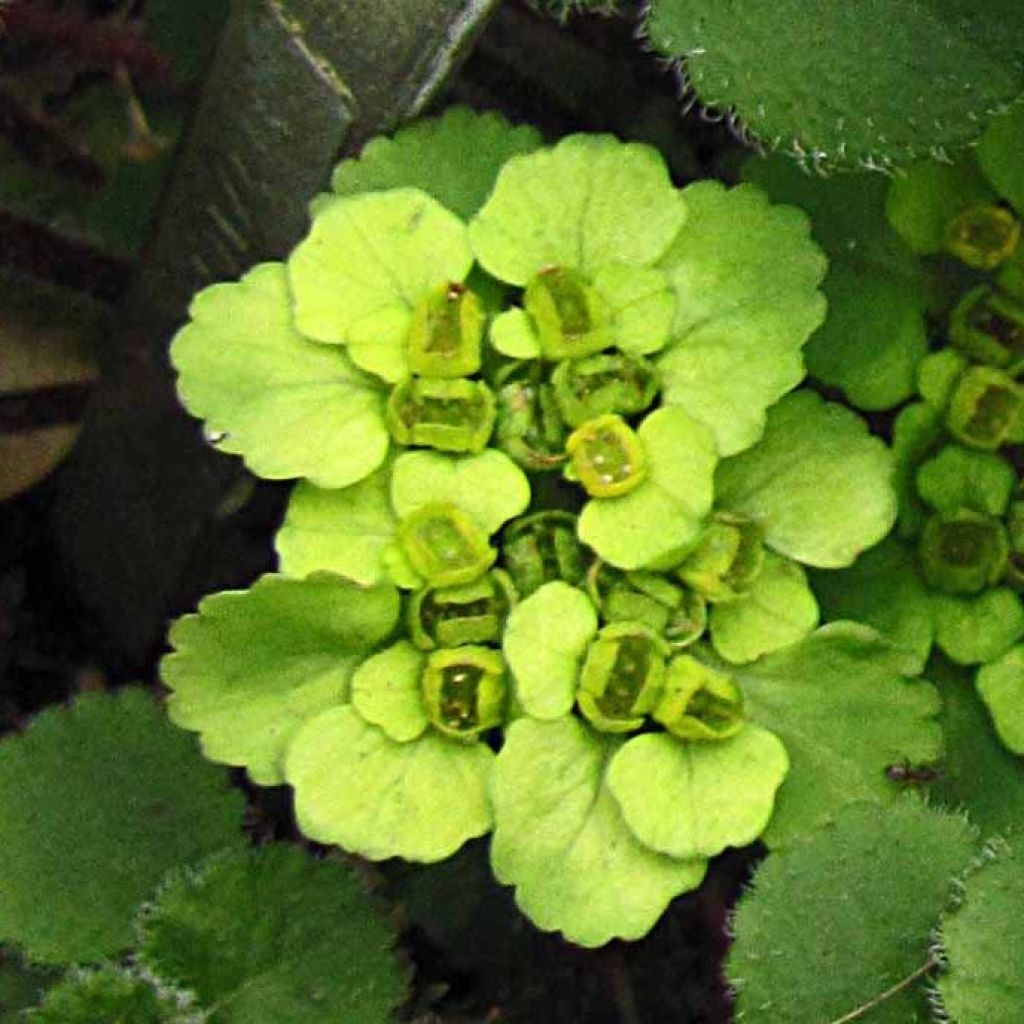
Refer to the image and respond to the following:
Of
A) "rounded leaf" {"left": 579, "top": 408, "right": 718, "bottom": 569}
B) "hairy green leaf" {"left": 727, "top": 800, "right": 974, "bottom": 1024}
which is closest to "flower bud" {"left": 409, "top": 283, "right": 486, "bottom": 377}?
"rounded leaf" {"left": 579, "top": 408, "right": 718, "bottom": 569}

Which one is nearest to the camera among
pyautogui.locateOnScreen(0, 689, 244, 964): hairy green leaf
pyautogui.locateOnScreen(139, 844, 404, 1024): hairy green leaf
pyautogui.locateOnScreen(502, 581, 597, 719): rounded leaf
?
pyautogui.locateOnScreen(502, 581, 597, 719): rounded leaf

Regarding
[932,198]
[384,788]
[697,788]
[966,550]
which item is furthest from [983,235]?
[384,788]

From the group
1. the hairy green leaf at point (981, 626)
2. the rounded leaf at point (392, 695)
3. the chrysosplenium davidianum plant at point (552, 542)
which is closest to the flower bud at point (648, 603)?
the chrysosplenium davidianum plant at point (552, 542)

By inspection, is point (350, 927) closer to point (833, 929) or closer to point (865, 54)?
point (833, 929)

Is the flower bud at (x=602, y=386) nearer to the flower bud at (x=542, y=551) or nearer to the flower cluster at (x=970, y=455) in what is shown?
the flower bud at (x=542, y=551)

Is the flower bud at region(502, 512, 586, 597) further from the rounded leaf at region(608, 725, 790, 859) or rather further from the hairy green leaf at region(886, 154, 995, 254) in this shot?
the hairy green leaf at region(886, 154, 995, 254)

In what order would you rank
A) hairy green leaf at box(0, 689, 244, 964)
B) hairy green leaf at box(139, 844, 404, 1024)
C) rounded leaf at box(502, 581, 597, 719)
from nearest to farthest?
rounded leaf at box(502, 581, 597, 719)
hairy green leaf at box(139, 844, 404, 1024)
hairy green leaf at box(0, 689, 244, 964)

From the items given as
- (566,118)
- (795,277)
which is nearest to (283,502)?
(566,118)
